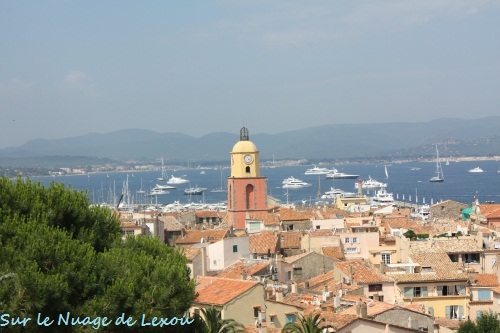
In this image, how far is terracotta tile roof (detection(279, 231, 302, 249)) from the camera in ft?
126

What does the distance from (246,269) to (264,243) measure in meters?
7.48

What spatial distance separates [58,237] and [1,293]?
5.47 feet

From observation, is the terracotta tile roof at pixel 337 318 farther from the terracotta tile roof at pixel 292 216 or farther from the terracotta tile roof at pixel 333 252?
the terracotta tile roof at pixel 292 216

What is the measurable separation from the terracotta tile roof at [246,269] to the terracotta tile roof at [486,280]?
6.02 meters

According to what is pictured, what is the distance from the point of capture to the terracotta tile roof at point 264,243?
36.0 meters

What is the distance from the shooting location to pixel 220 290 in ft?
75.1

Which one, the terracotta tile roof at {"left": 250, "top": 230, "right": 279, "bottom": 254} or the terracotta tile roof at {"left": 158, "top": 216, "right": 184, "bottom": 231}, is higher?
the terracotta tile roof at {"left": 250, "top": 230, "right": 279, "bottom": 254}

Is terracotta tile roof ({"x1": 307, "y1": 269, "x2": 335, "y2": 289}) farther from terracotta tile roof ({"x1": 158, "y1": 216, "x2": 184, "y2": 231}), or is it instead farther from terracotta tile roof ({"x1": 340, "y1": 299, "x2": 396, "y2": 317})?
terracotta tile roof ({"x1": 158, "y1": 216, "x2": 184, "y2": 231})

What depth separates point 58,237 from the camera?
14.4m

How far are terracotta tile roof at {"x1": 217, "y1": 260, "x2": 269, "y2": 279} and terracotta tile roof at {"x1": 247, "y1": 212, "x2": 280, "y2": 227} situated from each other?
15.0 m

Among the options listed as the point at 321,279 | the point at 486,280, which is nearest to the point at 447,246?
the point at 486,280

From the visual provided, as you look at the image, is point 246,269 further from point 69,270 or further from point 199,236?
point 69,270

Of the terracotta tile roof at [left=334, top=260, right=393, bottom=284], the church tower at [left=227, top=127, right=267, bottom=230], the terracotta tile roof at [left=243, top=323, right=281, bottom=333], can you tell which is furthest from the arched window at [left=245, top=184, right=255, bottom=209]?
the terracotta tile roof at [left=243, top=323, right=281, bottom=333]

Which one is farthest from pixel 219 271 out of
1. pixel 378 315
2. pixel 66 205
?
pixel 66 205
